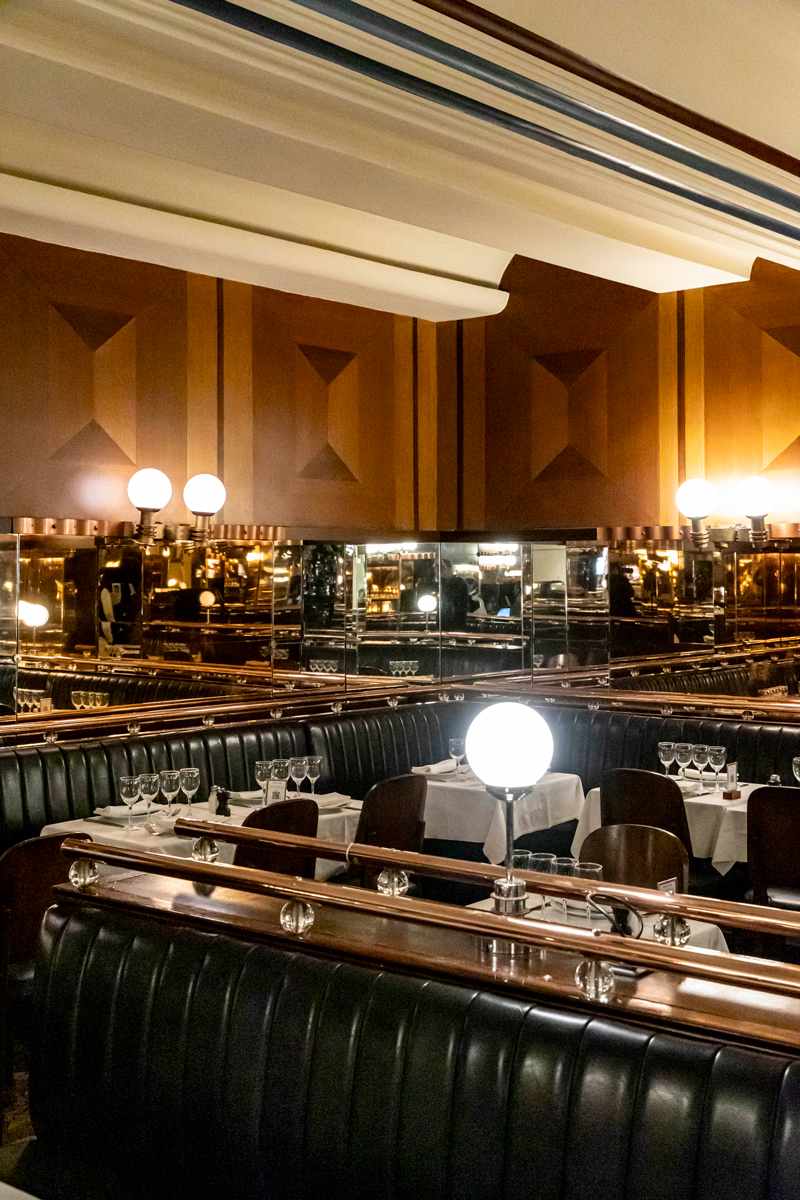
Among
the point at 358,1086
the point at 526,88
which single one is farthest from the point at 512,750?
the point at 526,88

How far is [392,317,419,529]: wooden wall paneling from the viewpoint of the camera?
788 cm

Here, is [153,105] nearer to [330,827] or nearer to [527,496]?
[330,827]

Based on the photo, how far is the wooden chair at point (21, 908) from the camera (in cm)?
360

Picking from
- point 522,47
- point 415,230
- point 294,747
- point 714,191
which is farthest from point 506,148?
point 294,747

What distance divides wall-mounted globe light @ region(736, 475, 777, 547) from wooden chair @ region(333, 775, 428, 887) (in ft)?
9.50

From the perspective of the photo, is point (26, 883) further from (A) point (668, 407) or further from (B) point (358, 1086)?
(A) point (668, 407)

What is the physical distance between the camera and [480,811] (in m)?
5.57

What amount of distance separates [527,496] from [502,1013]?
6104mm

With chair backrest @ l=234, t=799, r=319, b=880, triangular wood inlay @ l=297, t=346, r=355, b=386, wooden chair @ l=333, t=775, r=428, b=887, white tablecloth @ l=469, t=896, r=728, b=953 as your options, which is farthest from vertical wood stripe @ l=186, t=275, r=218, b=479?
white tablecloth @ l=469, t=896, r=728, b=953

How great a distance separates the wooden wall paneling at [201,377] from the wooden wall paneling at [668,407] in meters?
2.70

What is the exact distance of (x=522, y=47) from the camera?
429 cm

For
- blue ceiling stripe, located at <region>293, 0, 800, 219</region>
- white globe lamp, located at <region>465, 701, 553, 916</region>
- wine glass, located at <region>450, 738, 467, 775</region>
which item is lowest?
wine glass, located at <region>450, 738, 467, 775</region>

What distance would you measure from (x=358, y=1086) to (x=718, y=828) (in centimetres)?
325

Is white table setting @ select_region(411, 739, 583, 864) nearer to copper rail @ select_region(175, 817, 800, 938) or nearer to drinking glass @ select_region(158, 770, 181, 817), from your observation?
drinking glass @ select_region(158, 770, 181, 817)
